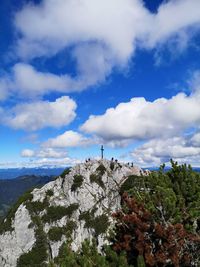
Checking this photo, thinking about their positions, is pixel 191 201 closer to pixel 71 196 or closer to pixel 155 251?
pixel 155 251

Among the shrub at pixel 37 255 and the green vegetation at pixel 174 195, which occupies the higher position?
the green vegetation at pixel 174 195

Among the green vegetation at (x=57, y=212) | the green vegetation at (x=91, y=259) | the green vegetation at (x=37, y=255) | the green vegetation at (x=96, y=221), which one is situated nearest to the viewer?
the green vegetation at (x=91, y=259)

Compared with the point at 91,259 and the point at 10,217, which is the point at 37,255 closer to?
the point at 10,217

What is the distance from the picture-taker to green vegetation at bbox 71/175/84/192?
57031 mm

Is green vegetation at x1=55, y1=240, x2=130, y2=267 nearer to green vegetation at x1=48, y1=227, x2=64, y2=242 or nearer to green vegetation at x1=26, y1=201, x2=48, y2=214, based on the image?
green vegetation at x1=48, y1=227, x2=64, y2=242

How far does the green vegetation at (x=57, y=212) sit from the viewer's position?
53.0m

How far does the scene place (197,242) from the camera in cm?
1798

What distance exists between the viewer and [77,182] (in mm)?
57875

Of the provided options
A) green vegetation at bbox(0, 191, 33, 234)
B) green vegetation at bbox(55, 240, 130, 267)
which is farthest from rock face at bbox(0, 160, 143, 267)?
green vegetation at bbox(55, 240, 130, 267)

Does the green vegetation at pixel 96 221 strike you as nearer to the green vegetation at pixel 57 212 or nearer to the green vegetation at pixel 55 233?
the green vegetation at pixel 57 212

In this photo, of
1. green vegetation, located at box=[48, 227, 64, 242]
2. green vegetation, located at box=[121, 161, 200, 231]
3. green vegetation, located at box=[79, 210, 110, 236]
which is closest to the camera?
green vegetation, located at box=[121, 161, 200, 231]

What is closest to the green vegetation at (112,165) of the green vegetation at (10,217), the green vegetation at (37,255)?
the green vegetation at (10,217)

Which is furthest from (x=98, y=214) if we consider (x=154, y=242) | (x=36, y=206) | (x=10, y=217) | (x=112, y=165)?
A: (x=154, y=242)

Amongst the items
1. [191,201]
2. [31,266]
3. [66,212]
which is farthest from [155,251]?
[66,212]
